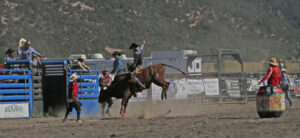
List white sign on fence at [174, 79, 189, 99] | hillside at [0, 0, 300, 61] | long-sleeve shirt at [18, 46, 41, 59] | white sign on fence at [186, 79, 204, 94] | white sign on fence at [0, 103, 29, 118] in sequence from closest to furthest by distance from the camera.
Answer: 1. white sign on fence at [0, 103, 29, 118]
2. long-sleeve shirt at [18, 46, 41, 59]
3. white sign on fence at [174, 79, 189, 99]
4. white sign on fence at [186, 79, 204, 94]
5. hillside at [0, 0, 300, 61]

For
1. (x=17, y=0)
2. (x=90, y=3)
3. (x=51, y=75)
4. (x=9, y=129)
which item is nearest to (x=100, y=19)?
(x=90, y=3)

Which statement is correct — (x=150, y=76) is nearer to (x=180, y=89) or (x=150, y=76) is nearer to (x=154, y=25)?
(x=180, y=89)

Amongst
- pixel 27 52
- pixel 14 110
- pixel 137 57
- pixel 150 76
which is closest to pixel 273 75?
pixel 150 76

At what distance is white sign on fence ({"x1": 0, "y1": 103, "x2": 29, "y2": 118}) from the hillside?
35.0 meters

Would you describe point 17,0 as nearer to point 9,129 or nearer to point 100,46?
point 100,46

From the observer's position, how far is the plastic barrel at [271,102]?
46.1 feet

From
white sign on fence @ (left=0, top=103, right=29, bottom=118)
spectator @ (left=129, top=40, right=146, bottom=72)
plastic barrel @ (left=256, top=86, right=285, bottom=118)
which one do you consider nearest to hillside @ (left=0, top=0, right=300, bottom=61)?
white sign on fence @ (left=0, top=103, right=29, bottom=118)

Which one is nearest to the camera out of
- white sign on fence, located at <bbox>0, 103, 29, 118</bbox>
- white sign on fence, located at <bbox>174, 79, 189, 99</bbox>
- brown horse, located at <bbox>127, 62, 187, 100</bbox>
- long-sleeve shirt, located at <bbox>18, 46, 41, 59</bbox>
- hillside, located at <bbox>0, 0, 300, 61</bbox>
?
brown horse, located at <bbox>127, 62, 187, 100</bbox>

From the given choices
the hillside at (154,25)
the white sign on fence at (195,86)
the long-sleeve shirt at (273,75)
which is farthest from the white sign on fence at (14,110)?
the hillside at (154,25)

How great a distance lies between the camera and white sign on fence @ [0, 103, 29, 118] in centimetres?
1727

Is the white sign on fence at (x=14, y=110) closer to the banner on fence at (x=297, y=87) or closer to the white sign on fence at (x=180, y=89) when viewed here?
the white sign on fence at (x=180, y=89)

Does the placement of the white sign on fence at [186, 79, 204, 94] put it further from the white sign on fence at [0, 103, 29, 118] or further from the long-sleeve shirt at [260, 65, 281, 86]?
the long-sleeve shirt at [260, 65, 281, 86]

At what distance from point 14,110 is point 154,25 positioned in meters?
61.6

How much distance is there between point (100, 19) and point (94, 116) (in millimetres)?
57272
